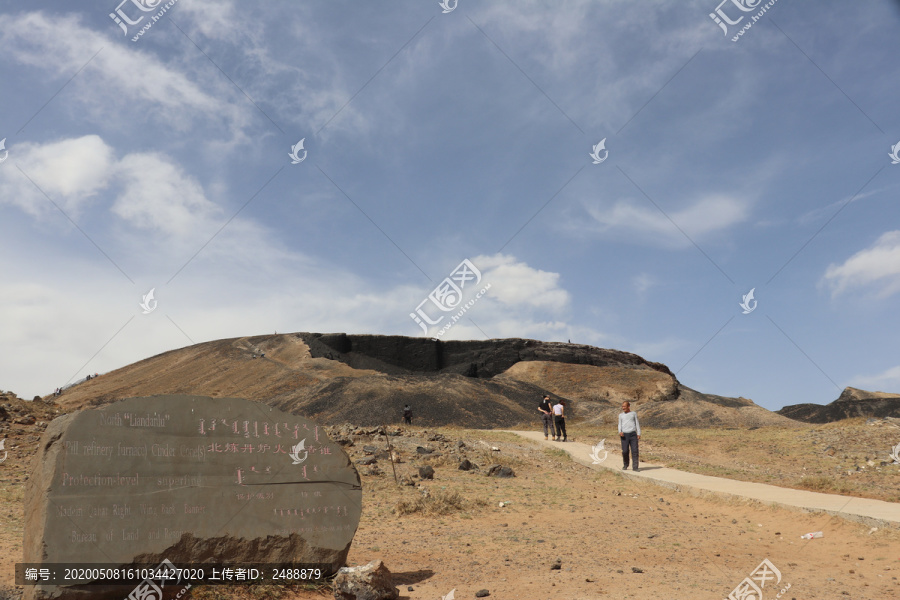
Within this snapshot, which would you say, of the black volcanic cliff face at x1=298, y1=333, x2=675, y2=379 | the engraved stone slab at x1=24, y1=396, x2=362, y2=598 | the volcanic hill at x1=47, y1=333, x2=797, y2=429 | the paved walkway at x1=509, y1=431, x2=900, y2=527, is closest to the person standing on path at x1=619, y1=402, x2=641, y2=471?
the paved walkway at x1=509, y1=431, x2=900, y2=527

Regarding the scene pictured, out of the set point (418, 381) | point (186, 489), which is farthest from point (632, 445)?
point (418, 381)

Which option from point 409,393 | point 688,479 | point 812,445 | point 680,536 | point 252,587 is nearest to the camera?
point 252,587

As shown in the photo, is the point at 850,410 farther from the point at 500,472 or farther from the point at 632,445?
the point at 500,472

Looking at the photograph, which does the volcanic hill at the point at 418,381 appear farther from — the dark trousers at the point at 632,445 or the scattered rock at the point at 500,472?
the dark trousers at the point at 632,445

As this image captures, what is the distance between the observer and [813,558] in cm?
699

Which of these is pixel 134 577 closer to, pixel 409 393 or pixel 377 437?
pixel 377 437

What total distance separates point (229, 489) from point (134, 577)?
1063 millimetres

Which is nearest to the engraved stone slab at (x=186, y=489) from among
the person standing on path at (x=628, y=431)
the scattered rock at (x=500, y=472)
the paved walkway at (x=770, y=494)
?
the paved walkway at (x=770, y=494)

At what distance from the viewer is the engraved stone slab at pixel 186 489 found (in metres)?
5.16

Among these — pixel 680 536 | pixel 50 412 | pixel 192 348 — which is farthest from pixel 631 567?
pixel 192 348

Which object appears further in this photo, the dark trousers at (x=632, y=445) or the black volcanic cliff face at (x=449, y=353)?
the black volcanic cliff face at (x=449, y=353)
